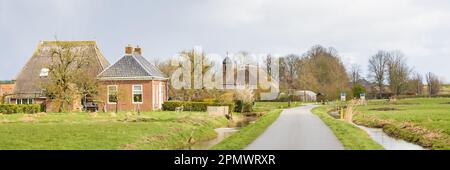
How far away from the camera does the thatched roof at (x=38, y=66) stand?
46.6 m

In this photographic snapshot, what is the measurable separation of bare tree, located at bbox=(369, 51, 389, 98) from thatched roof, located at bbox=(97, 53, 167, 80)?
162ft

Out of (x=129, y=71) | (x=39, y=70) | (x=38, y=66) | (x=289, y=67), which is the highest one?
(x=289, y=67)

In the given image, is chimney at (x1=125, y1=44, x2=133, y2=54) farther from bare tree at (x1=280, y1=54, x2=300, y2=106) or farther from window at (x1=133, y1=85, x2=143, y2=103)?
bare tree at (x1=280, y1=54, x2=300, y2=106)

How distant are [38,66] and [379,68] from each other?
55.9 metres

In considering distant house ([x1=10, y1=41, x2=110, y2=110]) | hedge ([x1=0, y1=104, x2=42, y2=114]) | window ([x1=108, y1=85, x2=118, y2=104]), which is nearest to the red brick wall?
window ([x1=108, y1=85, x2=118, y2=104])

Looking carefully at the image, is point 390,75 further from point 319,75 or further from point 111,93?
point 111,93

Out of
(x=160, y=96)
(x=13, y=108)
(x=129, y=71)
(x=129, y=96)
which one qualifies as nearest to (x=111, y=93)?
(x=129, y=96)

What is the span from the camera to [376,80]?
8219cm

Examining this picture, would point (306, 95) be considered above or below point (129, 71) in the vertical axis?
below

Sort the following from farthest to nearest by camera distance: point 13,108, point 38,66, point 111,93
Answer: point 38,66
point 111,93
point 13,108

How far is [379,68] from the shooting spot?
268 ft

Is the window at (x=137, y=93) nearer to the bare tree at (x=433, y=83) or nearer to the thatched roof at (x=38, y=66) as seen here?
the thatched roof at (x=38, y=66)

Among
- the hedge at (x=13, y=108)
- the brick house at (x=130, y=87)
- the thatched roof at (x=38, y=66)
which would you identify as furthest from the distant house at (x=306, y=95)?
the hedge at (x=13, y=108)
